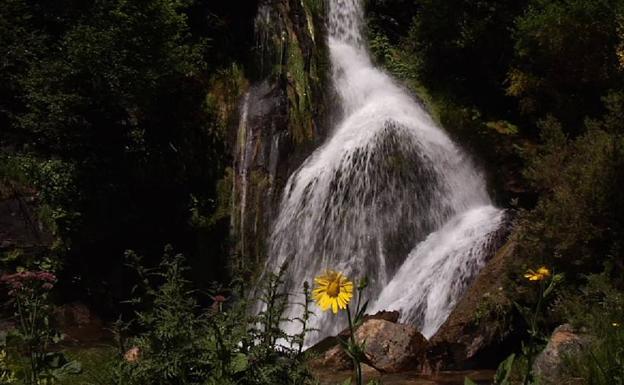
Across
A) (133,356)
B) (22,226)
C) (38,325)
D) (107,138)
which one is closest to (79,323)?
(22,226)

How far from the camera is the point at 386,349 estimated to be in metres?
6.91

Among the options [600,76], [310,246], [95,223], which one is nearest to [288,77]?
[310,246]

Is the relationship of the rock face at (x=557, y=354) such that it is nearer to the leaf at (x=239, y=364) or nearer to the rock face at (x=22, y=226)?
the leaf at (x=239, y=364)

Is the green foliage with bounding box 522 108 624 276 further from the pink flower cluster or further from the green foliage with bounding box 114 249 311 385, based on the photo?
the pink flower cluster

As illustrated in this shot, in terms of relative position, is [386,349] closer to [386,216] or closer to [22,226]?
[386,216]

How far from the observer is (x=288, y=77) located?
39.5 feet

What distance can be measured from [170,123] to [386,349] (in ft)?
20.9

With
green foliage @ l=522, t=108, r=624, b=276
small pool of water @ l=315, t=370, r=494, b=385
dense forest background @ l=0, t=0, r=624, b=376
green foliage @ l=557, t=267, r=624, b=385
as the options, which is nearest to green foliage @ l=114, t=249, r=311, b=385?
green foliage @ l=557, t=267, r=624, b=385

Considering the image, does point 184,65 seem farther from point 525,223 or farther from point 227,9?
point 525,223

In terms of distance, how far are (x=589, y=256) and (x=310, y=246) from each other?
443 cm

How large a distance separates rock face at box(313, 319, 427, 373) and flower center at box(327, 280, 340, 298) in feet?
16.2

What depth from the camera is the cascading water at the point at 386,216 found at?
29.3 ft

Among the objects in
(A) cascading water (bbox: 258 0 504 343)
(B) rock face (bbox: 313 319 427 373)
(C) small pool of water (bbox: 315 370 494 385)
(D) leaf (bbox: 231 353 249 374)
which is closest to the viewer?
(D) leaf (bbox: 231 353 249 374)

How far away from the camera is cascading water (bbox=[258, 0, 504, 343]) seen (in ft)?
29.3
